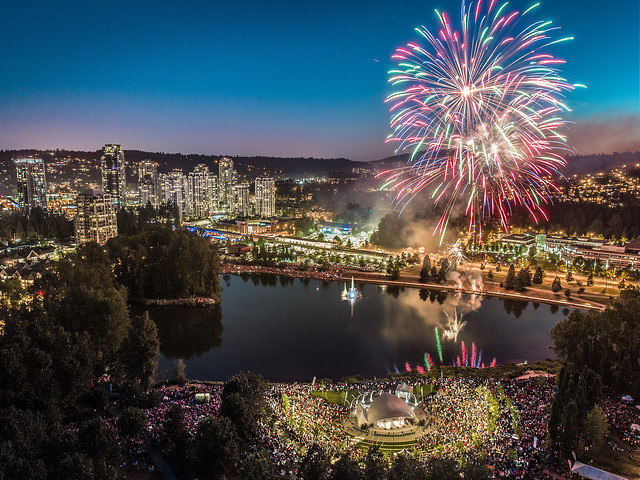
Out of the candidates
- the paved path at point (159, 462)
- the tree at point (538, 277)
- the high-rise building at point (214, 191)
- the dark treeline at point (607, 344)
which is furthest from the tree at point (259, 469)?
the high-rise building at point (214, 191)

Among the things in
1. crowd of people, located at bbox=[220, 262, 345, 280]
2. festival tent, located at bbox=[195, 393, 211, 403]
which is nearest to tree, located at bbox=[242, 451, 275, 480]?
festival tent, located at bbox=[195, 393, 211, 403]

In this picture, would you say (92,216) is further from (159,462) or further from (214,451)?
(214,451)

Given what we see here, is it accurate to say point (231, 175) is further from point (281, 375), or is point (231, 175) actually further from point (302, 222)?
point (281, 375)

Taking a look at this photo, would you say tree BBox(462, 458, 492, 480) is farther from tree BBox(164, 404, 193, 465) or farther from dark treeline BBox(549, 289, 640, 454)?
tree BBox(164, 404, 193, 465)

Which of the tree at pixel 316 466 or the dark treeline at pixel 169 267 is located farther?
the dark treeline at pixel 169 267

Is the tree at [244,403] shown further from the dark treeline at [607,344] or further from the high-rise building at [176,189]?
the high-rise building at [176,189]

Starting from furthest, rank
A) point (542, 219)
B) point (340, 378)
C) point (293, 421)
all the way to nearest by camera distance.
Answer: point (542, 219) < point (340, 378) < point (293, 421)

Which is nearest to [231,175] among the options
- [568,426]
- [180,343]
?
[180,343]
